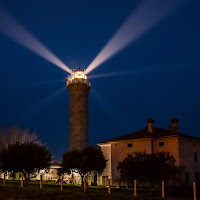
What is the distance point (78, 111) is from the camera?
48844 millimetres

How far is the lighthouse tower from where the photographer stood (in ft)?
156

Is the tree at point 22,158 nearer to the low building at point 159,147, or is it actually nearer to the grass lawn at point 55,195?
the grass lawn at point 55,195

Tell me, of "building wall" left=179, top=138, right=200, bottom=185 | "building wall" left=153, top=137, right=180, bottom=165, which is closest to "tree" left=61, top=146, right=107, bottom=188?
"building wall" left=153, top=137, right=180, bottom=165

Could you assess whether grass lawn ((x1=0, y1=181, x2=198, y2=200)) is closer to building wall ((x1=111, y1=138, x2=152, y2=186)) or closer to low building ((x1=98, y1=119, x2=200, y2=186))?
low building ((x1=98, y1=119, x2=200, y2=186))

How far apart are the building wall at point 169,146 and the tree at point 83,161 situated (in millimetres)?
9613

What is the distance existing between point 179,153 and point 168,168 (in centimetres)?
868

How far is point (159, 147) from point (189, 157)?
13.1 feet

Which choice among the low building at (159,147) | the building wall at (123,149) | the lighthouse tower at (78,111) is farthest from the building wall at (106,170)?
the lighthouse tower at (78,111)

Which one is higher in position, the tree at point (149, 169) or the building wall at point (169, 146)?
the building wall at point (169, 146)

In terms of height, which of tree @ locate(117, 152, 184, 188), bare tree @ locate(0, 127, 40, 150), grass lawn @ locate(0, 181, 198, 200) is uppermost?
bare tree @ locate(0, 127, 40, 150)

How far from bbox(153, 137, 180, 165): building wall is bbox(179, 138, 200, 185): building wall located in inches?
25.9

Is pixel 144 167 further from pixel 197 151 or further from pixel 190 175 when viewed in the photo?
pixel 197 151

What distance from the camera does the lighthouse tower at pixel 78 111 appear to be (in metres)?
47.6

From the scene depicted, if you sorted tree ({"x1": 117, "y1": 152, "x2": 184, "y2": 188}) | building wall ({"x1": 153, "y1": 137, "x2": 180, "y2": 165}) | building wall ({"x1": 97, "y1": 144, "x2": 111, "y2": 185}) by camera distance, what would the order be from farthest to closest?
building wall ({"x1": 97, "y1": 144, "x2": 111, "y2": 185}), building wall ({"x1": 153, "y1": 137, "x2": 180, "y2": 165}), tree ({"x1": 117, "y1": 152, "x2": 184, "y2": 188})
